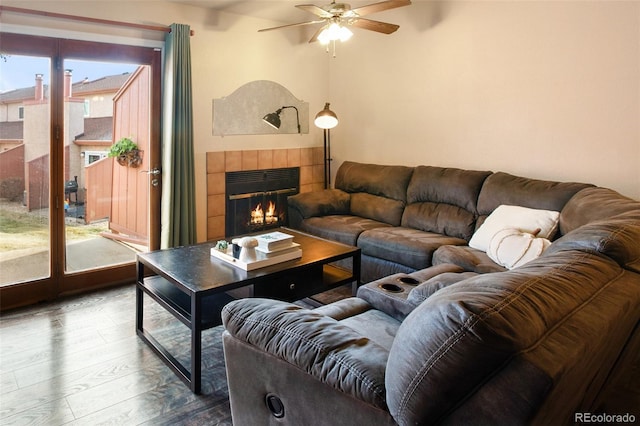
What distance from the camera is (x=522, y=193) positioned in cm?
345

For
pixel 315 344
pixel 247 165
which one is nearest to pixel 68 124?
pixel 247 165

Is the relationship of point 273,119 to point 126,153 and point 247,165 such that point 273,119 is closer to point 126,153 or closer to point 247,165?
point 247,165

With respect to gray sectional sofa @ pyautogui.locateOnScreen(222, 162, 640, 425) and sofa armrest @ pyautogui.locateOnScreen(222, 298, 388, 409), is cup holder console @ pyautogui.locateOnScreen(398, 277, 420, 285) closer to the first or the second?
gray sectional sofa @ pyautogui.locateOnScreen(222, 162, 640, 425)

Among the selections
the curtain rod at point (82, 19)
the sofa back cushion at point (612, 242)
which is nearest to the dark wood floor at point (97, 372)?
the sofa back cushion at point (612, 242)

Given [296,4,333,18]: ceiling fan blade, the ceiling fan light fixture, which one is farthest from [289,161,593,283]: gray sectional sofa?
[296,4,333,18]: ceiling fan blade

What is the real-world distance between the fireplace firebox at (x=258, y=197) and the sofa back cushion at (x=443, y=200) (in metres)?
1.46

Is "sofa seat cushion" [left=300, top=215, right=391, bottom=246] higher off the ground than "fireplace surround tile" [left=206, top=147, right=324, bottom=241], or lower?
lower

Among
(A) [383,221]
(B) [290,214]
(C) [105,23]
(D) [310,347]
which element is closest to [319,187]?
(B) [290,214]

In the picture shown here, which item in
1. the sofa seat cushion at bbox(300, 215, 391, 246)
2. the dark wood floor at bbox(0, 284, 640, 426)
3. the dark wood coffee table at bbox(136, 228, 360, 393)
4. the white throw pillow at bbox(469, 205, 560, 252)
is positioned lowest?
the dark wood floor at bbox(0, 284, 640, 426)

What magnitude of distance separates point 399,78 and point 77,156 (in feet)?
10.1

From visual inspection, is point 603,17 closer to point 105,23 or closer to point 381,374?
point 381,374

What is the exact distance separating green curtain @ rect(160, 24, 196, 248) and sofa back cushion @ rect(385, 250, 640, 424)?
10.4 ft

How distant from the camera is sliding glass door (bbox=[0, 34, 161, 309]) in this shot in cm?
331

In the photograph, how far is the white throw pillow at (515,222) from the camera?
3.06 meters
